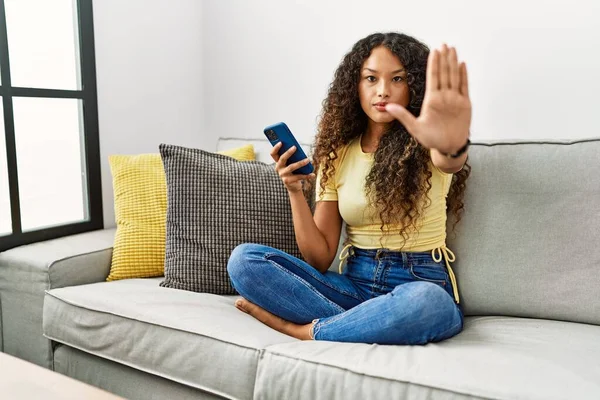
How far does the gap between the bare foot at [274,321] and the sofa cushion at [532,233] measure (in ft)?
1.58

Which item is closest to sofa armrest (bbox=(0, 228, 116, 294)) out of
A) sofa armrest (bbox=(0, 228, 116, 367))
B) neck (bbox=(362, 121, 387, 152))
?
sofa armrest (bbox=(0, 228, 116, 367))

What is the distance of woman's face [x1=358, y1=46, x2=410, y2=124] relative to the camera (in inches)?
60.4

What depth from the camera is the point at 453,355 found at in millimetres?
1176

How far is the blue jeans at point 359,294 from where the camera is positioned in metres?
1.25

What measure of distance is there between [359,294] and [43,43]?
1469 mm

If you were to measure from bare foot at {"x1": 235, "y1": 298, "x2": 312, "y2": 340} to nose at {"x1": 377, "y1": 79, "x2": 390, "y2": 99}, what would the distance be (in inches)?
24.1

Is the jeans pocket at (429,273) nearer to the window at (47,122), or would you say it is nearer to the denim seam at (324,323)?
Result: the denim seam at (324,323)

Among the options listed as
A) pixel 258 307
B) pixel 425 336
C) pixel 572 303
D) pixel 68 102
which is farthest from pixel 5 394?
pixel 68 102

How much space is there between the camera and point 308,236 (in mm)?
1601

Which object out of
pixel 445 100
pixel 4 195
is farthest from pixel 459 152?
pixel 4 195

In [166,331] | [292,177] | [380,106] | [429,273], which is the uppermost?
[380,106]

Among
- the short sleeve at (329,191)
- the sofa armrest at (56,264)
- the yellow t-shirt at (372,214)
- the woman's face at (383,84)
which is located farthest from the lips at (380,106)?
the sofa armrest at (56,264)

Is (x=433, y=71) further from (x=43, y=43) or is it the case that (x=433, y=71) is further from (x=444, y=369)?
(x=43, y=43)

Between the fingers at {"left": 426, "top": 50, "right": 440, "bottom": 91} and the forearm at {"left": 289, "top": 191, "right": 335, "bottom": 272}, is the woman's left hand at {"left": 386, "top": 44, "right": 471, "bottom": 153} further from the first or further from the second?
the forearm at {"left": 289, "top": 191, "right": 335, "bottom": 272}
